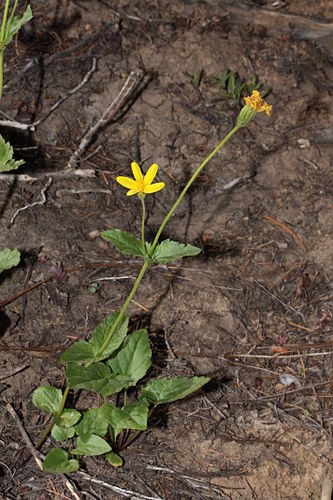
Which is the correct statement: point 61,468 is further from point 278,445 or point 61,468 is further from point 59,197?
point 59,197

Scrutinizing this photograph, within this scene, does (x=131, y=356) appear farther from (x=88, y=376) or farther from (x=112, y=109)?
(x=112, y=109)

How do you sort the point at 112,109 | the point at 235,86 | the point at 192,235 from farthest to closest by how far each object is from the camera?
the point at 235,86 < the point at 112,109 < the point at 192,235

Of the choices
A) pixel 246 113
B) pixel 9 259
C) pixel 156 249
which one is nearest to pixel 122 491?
pixel 156 249

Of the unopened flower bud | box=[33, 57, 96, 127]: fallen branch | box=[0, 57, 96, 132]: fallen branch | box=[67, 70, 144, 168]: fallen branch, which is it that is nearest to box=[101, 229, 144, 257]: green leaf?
the unopened flower bud

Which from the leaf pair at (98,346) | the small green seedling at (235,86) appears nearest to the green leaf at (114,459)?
the leaf pair at (98,346)

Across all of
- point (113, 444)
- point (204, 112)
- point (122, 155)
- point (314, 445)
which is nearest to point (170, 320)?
point (113, 444)

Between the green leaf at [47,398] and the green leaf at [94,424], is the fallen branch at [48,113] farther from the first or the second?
the green leaf at [94,424]
